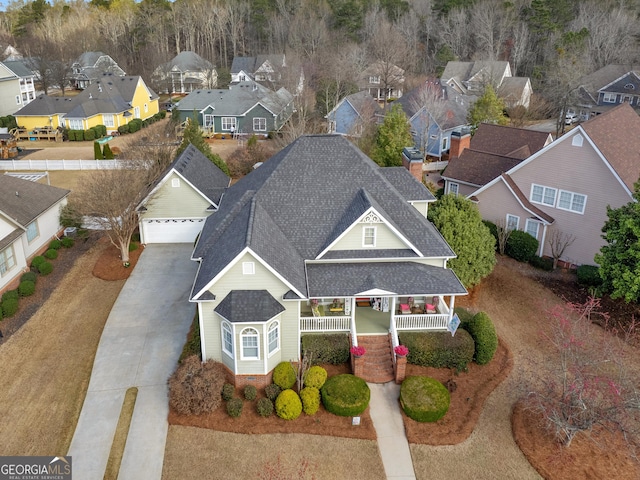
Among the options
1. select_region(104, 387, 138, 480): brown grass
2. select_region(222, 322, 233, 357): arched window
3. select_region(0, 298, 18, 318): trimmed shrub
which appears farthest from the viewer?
select_region(0, 298, 18, 318): trimmed shrub

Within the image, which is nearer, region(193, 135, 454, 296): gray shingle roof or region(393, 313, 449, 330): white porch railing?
Answer: region(193, 135, 454, 296): gray shingle roof

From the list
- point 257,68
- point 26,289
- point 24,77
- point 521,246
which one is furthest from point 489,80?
point 24,77

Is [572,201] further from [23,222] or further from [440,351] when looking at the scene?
[23,222]

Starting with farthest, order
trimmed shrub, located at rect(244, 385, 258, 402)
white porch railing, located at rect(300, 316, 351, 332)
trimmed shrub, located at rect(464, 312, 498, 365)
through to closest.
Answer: white porch railing, located at rect(300, 316, 351, 332)
trimmed shrub, located at rect(464, 312, 498, 365)
trimmed shrub, located at rect(244, 385, 258, 402)

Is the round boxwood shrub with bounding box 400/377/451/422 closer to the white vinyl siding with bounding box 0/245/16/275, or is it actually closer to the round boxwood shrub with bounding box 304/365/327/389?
the round boxwood shrub with bounding box 304/365/327/389

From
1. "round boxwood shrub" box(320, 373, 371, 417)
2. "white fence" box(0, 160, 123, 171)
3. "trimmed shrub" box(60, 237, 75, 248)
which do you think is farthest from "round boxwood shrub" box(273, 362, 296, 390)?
"white fence" box(0, 160, 123, 171)

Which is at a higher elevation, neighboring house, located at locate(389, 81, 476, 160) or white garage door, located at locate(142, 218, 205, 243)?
neighboring house, located at locate(389, 81, 476, 160)

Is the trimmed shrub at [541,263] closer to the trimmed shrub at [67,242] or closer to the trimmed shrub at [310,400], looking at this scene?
the trimmed shrub at [310,400]
